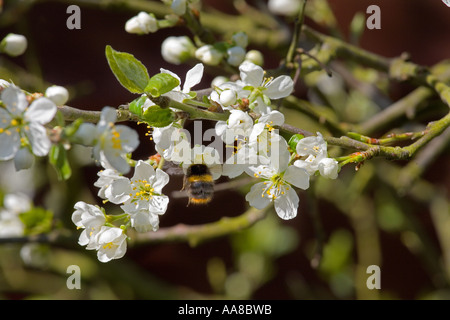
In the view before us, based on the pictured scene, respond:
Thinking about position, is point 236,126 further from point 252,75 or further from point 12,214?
point 12,214

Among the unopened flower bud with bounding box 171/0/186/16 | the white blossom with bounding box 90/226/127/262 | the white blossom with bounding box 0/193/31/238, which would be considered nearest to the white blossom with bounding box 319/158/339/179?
the white blossom with bounding box 90/226/127/262

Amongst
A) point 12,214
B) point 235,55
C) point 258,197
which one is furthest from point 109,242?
point 12,214

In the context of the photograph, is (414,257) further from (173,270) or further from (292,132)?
(292,132)

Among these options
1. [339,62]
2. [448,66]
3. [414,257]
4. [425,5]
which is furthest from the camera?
[425,5]

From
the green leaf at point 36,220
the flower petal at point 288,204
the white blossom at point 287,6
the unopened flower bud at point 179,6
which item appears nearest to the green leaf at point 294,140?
the flower petal at point 288,204

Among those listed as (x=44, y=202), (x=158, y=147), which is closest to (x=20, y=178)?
(x=44, y=202)

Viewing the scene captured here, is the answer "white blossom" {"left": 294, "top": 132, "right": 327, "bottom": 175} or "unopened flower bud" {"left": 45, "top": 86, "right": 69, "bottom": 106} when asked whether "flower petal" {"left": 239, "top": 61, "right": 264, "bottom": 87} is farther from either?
"unopened flower bud" {"left": 45, "top": 86, "right": 69, "bottom": 106}
